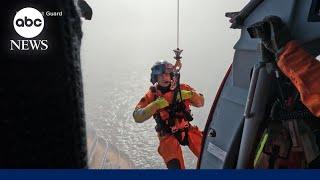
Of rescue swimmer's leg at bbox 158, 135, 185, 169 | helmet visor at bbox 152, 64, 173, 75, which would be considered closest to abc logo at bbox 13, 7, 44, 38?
rescue swimmer's leg at bbox 158, 135, 185, 169

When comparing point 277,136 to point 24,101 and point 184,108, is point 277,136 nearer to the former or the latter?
point 24,101

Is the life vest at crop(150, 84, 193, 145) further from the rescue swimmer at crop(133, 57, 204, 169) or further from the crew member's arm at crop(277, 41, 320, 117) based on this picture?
the crew member's arm at crop(277, 41, 320, 117)

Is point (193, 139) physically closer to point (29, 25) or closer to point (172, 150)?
point (172, 150)

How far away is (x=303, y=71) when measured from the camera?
1958 millimetres

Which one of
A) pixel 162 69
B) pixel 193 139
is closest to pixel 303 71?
pixel 193 139

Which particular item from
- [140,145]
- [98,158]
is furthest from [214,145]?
[140,145]

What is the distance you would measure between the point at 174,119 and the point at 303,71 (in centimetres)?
339

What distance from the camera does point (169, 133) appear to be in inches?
211

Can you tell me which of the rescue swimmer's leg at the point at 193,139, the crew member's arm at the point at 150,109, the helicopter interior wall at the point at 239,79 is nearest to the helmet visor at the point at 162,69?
the crew member's arm at the point at 150,109

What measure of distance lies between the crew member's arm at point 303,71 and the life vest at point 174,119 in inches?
125

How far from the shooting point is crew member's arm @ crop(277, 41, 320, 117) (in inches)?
73.5

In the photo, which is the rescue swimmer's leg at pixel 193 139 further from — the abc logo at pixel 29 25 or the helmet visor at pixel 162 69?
the abc logo at pixel 29 25

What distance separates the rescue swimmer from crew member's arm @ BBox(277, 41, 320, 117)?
121 inches

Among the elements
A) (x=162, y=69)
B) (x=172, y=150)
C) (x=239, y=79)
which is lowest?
(x=172, y=150)
